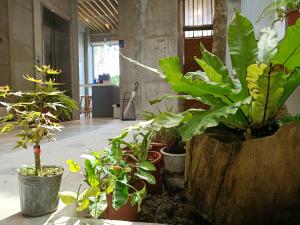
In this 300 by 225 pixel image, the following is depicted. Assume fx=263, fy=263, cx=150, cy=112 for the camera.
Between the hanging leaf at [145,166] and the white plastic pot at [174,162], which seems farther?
the white plastic pot at [174,162]

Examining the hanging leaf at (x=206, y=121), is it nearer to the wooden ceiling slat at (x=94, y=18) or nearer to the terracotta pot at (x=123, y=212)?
the terracotta pot at (x=123, y=212)

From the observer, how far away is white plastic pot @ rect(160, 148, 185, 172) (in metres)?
1.62

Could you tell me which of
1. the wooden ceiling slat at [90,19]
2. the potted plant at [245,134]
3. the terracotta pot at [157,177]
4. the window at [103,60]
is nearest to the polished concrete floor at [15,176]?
the terracotta pot at [157,177]

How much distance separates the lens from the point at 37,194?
1.10 m

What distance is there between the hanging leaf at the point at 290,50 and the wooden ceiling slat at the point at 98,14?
8.49 m

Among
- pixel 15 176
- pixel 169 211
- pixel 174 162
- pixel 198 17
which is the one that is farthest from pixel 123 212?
pixel 198 17

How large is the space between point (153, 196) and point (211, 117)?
30.0 inches

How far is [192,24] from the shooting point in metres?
7.92

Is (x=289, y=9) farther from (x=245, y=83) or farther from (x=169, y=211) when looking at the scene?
(x=169, y=211)

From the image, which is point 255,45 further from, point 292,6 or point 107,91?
point 107,91

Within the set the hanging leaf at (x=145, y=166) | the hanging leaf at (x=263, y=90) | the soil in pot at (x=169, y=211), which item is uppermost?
the hanging leaf at (x=263, y=90)

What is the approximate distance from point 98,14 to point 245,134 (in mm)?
11027

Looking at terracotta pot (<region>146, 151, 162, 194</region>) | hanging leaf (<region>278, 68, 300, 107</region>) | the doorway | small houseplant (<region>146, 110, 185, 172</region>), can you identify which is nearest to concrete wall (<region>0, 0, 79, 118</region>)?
the doorway

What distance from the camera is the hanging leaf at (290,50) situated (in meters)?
0.91
